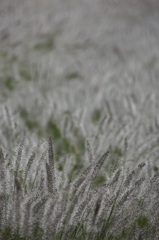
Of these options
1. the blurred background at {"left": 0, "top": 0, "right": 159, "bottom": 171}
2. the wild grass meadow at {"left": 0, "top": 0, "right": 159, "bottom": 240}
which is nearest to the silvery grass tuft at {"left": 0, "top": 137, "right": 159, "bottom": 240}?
the wild grass meadow at {"left": 0, "top": 0, "right": 159, "bottom": 240}

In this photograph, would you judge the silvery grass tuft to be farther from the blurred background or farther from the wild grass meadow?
the blurred background

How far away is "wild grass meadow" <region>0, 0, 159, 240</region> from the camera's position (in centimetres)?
84

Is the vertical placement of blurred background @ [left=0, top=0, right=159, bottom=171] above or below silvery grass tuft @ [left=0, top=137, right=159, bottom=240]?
above

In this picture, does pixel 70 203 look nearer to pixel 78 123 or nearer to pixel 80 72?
pixel 78 123

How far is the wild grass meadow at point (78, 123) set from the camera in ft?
2.76

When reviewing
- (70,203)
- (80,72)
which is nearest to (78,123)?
(70,203)

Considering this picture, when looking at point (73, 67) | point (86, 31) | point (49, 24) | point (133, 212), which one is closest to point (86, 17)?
point (86, 31)

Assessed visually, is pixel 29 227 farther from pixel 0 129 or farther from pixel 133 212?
pixel 0 129

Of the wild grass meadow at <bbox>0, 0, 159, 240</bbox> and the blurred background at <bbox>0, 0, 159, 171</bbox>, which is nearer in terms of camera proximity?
the wild grass meadow at <bbox>0, 0, 159, 240</bbox>

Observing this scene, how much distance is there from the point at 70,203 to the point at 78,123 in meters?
0.92

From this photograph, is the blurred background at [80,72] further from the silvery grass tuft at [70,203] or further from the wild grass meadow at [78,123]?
the silvery grass tuft at [70,203]

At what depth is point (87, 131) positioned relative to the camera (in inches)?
67.4

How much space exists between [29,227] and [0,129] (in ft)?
2.39

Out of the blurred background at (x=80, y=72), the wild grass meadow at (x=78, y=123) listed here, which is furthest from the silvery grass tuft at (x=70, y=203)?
the blurred background at (x=80, y=72)
